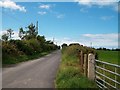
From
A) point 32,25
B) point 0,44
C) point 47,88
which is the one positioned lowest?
point 47,88

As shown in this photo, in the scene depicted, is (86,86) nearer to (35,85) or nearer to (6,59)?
(35,85)

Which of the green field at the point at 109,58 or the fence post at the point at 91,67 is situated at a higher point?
the fence post at the point at 91,67

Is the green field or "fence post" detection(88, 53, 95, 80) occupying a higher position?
"fence post" detection(88, 53, 95, 80)

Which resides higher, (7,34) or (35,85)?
(7,34)

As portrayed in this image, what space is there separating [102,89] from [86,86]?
754 millimetres

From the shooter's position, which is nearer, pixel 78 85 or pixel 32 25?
pixel 78 85

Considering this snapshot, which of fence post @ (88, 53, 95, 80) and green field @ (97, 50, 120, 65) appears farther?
green field @ (97, 50, 120, 65)

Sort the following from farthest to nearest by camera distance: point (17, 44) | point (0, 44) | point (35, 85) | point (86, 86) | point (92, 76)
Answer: point (17, 44) < point (0, 44) < point (35, 85) < point (92, 76) < point (86, 86)

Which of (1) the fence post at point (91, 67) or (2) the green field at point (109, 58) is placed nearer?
(1) the fence post at point (91, 67)

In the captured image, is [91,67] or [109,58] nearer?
[91,67]

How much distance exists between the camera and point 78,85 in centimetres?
1114

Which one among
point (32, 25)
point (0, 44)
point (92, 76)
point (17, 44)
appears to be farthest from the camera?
point (32, 25)

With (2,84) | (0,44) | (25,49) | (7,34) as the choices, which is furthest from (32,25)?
(2,84)

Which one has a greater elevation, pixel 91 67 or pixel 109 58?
pixel 91 67
